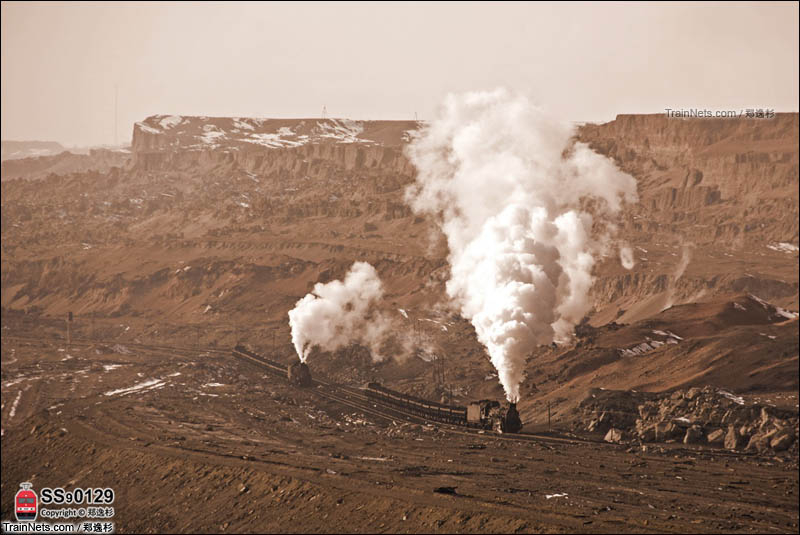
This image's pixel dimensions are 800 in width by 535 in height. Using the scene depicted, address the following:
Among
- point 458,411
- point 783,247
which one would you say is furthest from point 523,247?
point 783,247

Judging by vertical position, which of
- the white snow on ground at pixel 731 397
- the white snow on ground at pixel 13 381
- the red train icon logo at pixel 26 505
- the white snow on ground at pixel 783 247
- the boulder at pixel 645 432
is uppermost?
the white snow on ground at pixel 783 247

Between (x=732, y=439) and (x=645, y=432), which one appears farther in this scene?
(x=645, y=432)

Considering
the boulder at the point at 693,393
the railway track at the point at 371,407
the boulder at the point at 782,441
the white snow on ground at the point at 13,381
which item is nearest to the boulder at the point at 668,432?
the railway track at the point at 371,407

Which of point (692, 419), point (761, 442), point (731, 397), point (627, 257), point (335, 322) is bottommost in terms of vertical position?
point (335, 322)

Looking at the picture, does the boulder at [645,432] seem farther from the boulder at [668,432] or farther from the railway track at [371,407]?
the railway track at [371,407]

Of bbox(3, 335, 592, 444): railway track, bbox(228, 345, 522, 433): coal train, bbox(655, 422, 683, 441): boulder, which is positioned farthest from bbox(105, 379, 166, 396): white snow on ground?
bbox(655, 422, 683, 441): boulder

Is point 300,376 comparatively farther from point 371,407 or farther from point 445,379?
point 445,379
